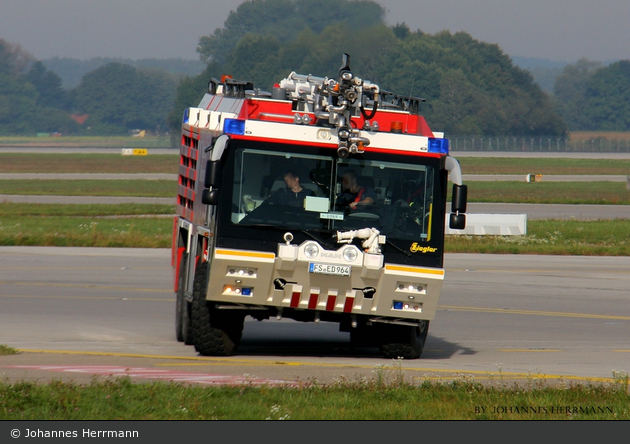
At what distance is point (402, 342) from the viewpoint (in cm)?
1262

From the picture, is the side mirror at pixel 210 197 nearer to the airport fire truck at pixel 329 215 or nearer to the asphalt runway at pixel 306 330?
the airport fire truck at pixel 329 215

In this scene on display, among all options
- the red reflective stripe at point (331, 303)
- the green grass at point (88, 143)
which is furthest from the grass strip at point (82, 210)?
the green grass at point (88, 143)

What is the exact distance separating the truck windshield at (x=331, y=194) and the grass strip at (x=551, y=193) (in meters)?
39.1

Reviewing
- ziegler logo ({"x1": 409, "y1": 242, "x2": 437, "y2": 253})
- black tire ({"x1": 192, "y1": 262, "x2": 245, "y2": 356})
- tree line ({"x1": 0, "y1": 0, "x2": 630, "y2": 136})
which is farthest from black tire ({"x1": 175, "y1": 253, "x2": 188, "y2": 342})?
tree line ({"x1": 0, "y1": 0, "x2": 630, "y2": 136})

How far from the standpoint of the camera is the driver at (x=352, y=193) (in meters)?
11.4

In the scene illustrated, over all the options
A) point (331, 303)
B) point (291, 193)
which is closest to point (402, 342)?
point (331, 303)

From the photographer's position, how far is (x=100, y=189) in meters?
56.9

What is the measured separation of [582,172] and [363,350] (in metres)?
70.7

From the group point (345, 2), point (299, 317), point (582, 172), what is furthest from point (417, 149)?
point (345, 2)

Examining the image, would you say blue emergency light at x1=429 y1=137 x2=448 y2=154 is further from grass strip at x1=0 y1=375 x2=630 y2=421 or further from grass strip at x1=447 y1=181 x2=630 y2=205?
grass strip at x1=447 y1=181 x2=630 y2=205

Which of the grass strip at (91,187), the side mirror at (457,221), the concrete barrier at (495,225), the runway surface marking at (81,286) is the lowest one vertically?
the grass strip at (91,187)

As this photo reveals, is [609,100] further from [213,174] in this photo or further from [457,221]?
[213,174]

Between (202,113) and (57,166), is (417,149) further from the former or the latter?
(57,166)

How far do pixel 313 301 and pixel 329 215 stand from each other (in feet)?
3.60
